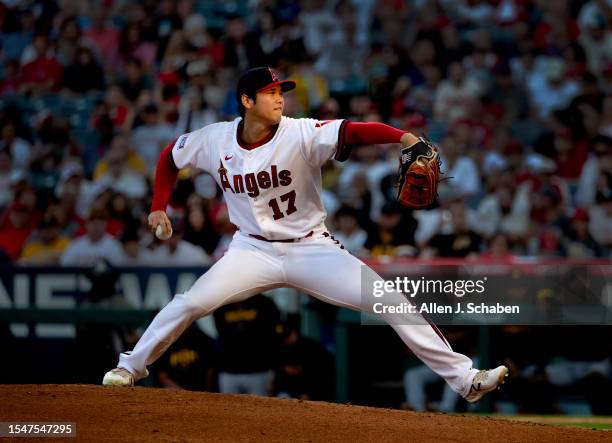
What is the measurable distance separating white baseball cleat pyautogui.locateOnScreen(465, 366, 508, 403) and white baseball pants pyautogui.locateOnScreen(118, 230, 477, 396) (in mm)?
124

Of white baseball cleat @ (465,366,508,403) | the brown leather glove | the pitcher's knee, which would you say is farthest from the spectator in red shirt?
white baseball cleat @ (465,366,508,403)

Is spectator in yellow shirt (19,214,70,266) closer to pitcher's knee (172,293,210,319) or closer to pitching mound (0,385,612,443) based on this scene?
pitching mound (0,385,612,443)

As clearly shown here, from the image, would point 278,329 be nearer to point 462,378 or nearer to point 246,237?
point 246,237

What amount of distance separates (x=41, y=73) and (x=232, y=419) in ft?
27.7

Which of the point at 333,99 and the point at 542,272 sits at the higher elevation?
the point at 333,99

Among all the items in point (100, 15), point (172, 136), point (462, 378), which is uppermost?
point (100, 15)

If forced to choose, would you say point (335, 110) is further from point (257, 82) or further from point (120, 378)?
point (120, 378)

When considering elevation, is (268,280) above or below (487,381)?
above

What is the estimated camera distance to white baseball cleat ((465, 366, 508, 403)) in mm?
5531

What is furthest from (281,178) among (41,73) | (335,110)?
(41,73)

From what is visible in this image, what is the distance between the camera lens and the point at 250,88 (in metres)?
6.06

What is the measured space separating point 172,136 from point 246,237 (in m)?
5.65

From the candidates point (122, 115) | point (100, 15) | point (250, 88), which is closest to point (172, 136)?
point (122, 115)

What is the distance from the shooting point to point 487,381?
5531 millimetres
